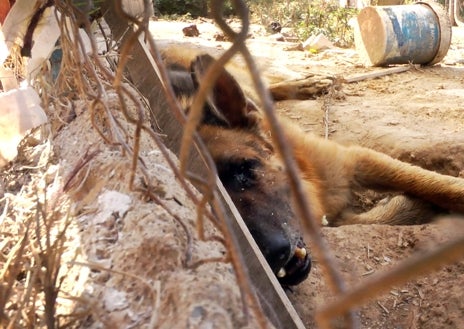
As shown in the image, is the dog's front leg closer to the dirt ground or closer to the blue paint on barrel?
the dirt ground

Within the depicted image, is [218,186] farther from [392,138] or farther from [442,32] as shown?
[442,32]

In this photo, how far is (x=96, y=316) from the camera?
1.11 m

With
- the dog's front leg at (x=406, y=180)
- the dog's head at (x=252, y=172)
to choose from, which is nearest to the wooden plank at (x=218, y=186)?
the dog's head at (x=252, y=172)

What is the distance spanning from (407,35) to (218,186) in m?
5.12

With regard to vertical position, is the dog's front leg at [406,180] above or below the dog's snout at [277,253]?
below

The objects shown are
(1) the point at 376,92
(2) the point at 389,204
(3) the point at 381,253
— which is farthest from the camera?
(1) the point at 376,92

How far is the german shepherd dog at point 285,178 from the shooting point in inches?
93.9

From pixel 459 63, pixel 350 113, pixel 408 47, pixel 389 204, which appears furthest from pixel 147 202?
pixel 459 63

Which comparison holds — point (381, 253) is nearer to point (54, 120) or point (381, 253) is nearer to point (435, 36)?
point (54, 120)

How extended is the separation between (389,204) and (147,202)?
2.31 m

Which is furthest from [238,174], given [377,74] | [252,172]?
[377,74]

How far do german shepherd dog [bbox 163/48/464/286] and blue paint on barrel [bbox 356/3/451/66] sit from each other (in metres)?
3.15

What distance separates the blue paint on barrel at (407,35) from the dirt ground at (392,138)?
181 millimetres

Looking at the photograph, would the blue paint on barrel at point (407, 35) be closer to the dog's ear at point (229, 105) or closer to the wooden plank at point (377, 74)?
the wooden plank at point (377, 74)
